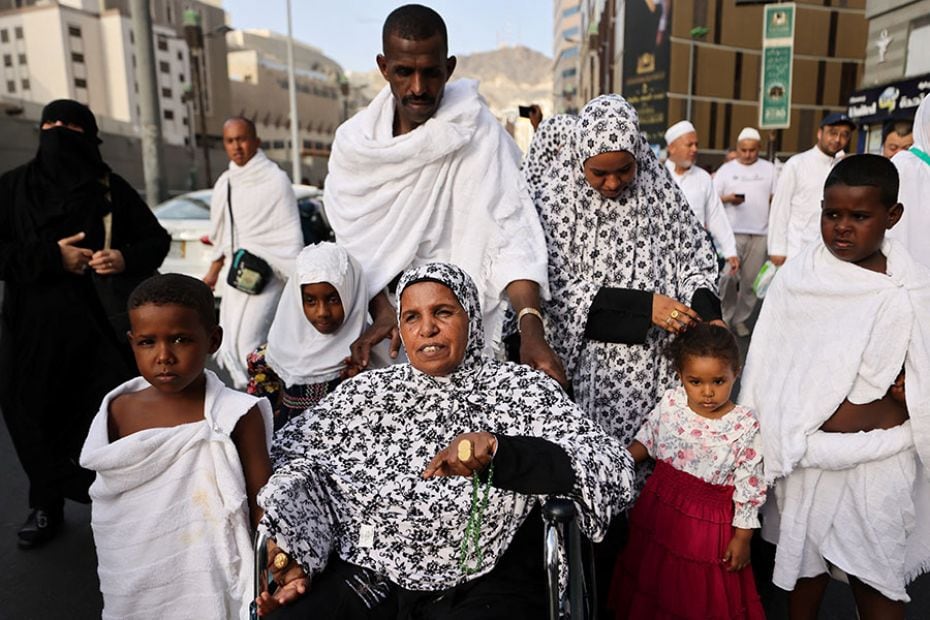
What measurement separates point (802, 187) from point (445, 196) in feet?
14.8

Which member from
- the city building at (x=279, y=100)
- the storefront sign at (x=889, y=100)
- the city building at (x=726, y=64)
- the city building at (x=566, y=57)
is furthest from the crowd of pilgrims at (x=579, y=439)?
the city building at (x=566, y=57)

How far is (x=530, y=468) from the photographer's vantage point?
1.74m

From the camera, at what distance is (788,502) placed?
7.75 ft

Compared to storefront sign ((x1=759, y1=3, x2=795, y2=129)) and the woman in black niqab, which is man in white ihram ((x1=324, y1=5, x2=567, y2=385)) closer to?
the woman in black niqab

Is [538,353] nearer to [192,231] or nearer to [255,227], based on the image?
[255,227]

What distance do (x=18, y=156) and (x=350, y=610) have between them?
28130mm

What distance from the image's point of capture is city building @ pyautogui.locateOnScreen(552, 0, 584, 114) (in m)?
81.8

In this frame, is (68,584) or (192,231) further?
(192,231)

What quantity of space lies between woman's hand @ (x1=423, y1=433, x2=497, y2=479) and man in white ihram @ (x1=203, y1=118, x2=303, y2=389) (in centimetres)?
351

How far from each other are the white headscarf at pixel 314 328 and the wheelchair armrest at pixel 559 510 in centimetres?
142

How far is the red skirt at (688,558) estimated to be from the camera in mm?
2336

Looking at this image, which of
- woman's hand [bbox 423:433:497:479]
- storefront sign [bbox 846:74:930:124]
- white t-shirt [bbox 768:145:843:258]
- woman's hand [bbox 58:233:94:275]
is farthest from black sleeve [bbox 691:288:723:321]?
storefront sign [bbox 846:74:930:124]

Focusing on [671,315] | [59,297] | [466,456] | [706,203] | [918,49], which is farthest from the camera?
[918,49]

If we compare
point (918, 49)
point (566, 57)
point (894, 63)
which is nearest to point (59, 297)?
point (918, 49)
